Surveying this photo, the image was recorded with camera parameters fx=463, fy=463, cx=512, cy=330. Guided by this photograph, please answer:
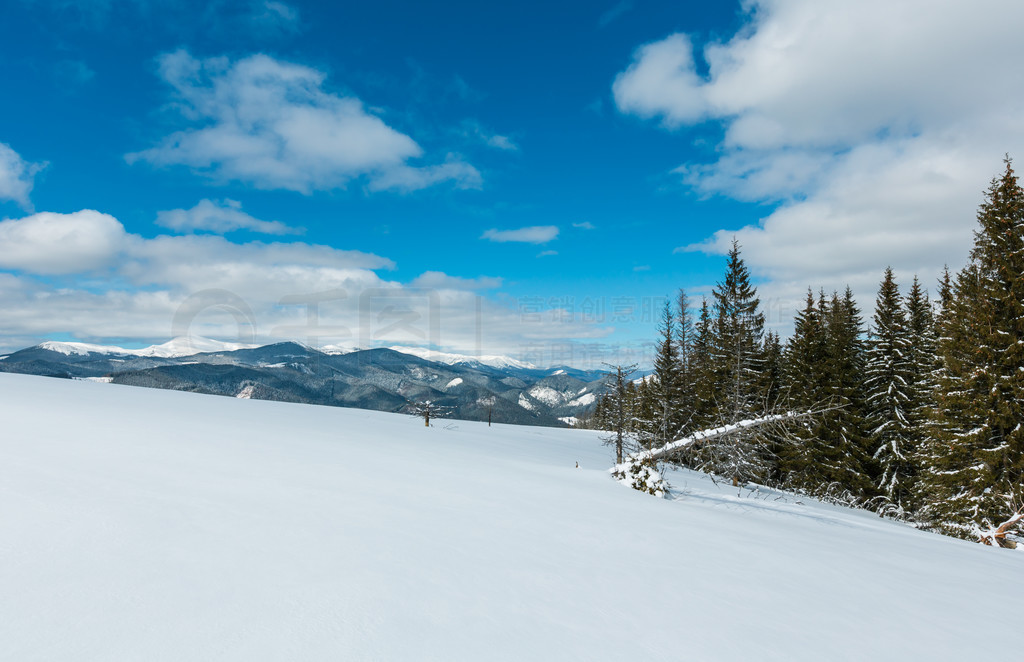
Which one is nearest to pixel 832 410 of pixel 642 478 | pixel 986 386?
pixel 986 386

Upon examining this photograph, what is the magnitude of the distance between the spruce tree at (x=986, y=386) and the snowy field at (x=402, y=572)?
45.4 ft

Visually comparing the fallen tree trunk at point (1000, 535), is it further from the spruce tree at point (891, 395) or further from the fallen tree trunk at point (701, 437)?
the spruce tree at point (891, 395)

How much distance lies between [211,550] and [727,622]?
374 centimetres

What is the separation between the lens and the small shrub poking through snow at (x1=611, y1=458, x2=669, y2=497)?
8.80 metres

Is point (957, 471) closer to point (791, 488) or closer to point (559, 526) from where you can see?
point (791, 488)

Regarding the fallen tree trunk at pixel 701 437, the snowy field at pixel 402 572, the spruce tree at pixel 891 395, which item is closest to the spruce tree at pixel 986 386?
the spruce tree at pixel 891 395

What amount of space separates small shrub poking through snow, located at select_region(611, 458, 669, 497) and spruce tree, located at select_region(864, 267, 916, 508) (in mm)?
22218

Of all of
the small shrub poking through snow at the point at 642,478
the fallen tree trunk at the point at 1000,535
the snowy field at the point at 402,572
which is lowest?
the fallen tree trunk at the point at 1000,535

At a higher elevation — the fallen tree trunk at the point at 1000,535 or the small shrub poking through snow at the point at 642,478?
the small shrub poking through snow at the point at 642,478

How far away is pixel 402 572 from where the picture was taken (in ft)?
11.1

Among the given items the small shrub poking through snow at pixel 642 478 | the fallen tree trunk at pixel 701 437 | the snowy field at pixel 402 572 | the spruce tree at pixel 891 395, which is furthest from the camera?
the spruce tree at pixel 891 395

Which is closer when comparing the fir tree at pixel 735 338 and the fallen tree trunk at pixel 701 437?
the fallen tree trunk at pixel 701 437

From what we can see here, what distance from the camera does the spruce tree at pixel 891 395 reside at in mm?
23969

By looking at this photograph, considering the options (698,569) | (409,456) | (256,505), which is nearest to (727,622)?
(698,569)
